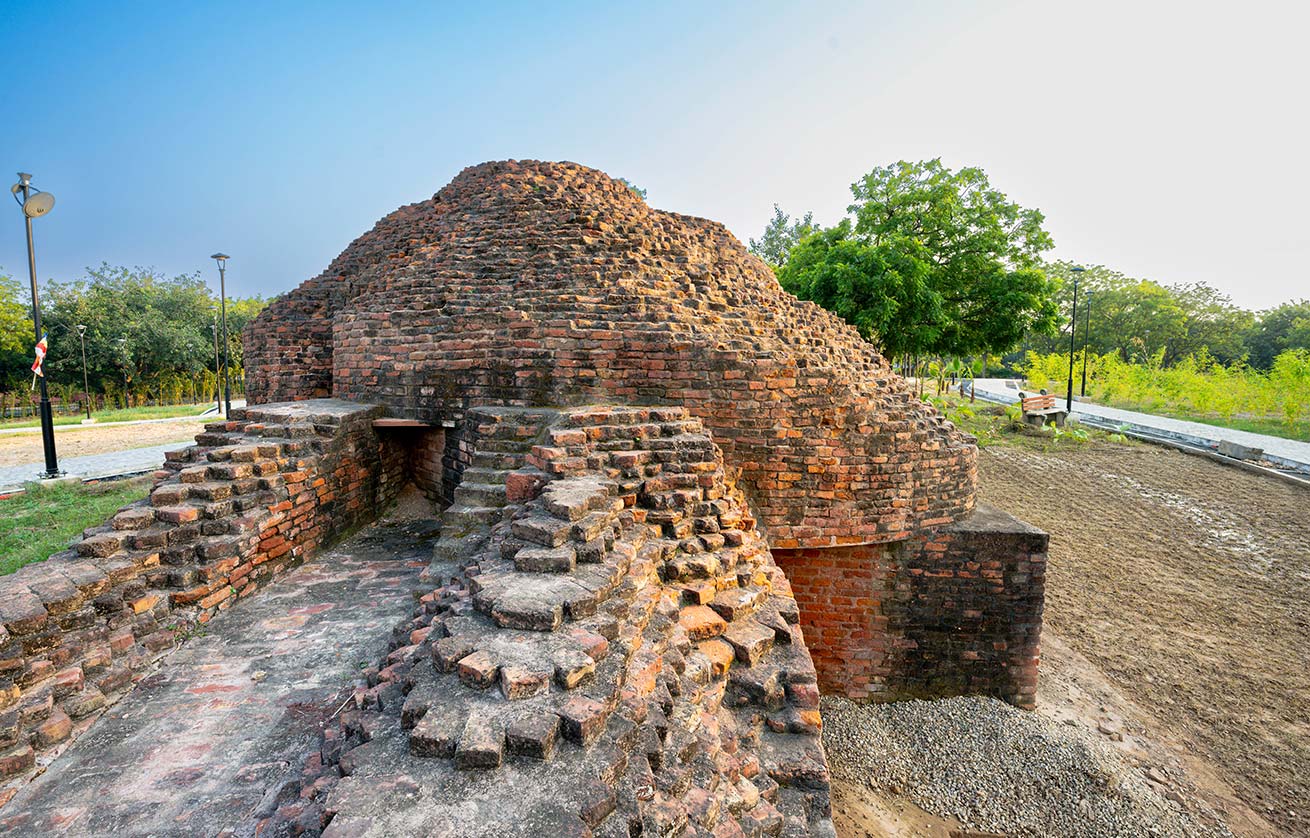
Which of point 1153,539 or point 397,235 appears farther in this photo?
point 1153,539

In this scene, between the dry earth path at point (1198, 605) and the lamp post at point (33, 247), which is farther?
the lamp post at point (33, 247)

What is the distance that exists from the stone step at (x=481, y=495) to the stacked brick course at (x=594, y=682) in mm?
189

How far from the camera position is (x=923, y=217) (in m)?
15.3

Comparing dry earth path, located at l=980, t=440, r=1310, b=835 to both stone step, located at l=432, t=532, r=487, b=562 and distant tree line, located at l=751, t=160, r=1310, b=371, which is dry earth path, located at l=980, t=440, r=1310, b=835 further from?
stone step, located at l=432, t=532, r=487, b=562

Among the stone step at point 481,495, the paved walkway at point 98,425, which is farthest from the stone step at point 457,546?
the paved walkway at point 98,425

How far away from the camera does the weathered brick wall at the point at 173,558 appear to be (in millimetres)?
2412

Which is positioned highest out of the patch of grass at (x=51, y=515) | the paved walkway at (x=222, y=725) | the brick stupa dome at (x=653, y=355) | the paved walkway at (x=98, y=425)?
the brick stupa dome at (x=653, y=355)

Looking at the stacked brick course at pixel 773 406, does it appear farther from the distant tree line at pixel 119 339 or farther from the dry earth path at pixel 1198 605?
the distant tree line at pixel 119 339

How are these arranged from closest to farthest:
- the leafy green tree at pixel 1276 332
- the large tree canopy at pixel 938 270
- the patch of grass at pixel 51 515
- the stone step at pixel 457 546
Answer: the stone step at pixel 457 546 → the patch of grass at pixel 51 515 → the large tree canopy at pixel 938 270 → the leafy green tree at pixel 1276 332

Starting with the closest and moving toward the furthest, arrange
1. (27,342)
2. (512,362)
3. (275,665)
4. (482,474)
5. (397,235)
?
(275,665)
(482,474)
(512,362)
(397,235)
(27,342)

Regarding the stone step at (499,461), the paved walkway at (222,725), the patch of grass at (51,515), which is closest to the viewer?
the paved walkway at (222,725)

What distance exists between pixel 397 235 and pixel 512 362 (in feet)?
13.3

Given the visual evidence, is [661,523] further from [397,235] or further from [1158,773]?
[397,235]

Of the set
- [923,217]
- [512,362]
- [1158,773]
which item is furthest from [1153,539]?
[512,362]
